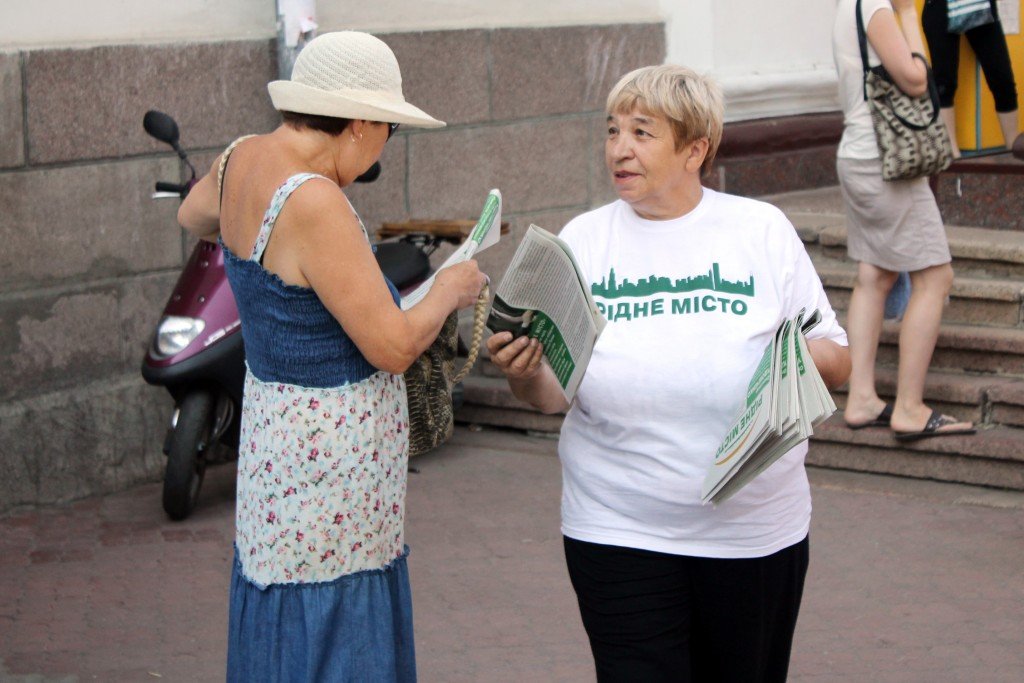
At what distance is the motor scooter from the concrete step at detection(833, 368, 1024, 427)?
253 cm

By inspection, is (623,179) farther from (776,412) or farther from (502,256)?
(502,256)

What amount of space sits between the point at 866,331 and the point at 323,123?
378 cm

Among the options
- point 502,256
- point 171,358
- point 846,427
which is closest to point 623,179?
point 171,358

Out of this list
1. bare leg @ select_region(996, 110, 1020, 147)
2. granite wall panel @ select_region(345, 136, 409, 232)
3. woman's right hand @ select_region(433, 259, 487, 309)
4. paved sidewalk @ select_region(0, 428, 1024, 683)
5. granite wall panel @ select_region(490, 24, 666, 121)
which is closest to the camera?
woman's right hand @ select_region(433, 259, 487, 309)

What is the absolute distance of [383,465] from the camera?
10.4 feet

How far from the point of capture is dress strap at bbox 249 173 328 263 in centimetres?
296

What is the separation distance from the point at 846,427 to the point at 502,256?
2367 millimetres

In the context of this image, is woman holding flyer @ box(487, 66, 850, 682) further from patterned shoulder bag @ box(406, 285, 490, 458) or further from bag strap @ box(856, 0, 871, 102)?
bag strap @ box(856, 0, 871, 102)

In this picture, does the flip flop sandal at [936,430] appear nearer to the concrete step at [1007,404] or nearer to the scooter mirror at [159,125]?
the concrete step at [1007,404]

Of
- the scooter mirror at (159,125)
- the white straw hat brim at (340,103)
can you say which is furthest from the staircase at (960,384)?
the white straw hat brim at (340,103)

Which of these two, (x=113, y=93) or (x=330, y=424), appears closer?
(x=330, y=424)

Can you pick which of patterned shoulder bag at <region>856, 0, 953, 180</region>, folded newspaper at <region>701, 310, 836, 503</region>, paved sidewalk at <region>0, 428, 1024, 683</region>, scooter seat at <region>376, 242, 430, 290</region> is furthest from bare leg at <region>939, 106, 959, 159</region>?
folded newspaper at <region>701, 310, 836, 503</region>

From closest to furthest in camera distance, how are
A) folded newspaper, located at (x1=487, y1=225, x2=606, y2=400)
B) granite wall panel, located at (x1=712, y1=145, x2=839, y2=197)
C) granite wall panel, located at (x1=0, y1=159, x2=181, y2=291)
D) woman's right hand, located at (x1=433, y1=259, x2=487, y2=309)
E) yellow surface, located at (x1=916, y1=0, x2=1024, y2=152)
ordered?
folded newspaper, located at (x1=487, y1=225, x2=606, y2=400), woman's right hand, located at (x1=433, y1=259, x2=487, y2=309), granite wall panel, located at (x1=0, y1=159, x2=181, y2=291), yellow surface, located at (x1=916, y1=0, x2=1024, y2=152), granite wall panel, located at (x1=712, y1=145, x2=839, y2=197)

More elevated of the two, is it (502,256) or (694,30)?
(694,30)
